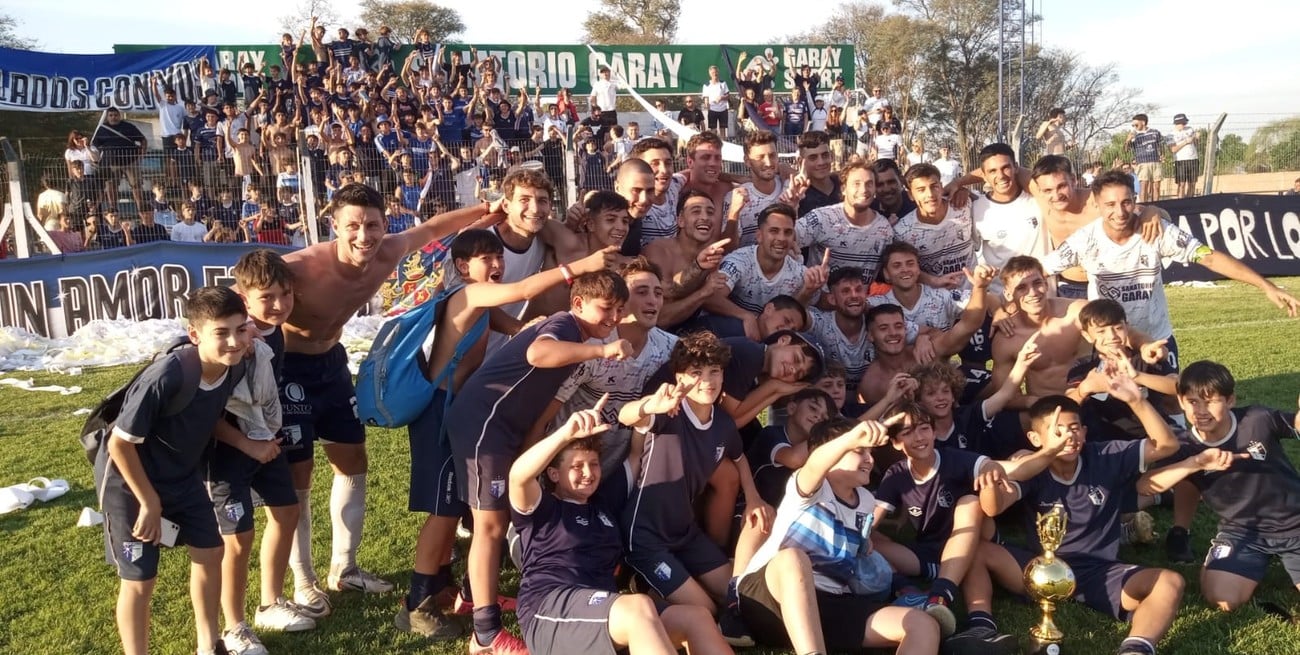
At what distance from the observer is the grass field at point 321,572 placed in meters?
4.31

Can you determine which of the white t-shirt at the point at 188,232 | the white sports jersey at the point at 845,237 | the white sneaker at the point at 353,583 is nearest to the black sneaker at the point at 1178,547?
the white sports jersey at the point at 845,237

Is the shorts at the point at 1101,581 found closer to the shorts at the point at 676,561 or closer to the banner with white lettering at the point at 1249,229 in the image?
the shorts at the point at 676,561

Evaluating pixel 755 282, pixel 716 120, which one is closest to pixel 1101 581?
pixel 755 282

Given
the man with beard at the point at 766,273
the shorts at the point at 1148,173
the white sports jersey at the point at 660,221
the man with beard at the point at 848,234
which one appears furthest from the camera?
the shorts at the point at 1148,173

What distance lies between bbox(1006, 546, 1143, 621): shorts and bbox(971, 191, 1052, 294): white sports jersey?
2487mm

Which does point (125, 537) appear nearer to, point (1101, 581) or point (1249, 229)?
point (1101, 581)

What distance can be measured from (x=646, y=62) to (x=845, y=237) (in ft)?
67.4

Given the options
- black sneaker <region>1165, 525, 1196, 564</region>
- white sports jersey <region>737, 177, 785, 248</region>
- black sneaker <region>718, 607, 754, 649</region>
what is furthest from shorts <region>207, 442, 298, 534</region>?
black sneaker <region>1165, 525, 1196, 564</region>

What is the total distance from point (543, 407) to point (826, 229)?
270cm

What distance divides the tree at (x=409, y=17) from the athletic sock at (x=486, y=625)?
4835 cm

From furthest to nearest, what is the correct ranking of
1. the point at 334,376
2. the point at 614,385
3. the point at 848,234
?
the point at 848,234 → the point at 334,376 → the point at 614,385

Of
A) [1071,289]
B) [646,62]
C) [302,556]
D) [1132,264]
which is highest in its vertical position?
[646,62]

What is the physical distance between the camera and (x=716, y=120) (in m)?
22.1

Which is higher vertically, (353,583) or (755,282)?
(755,282)
